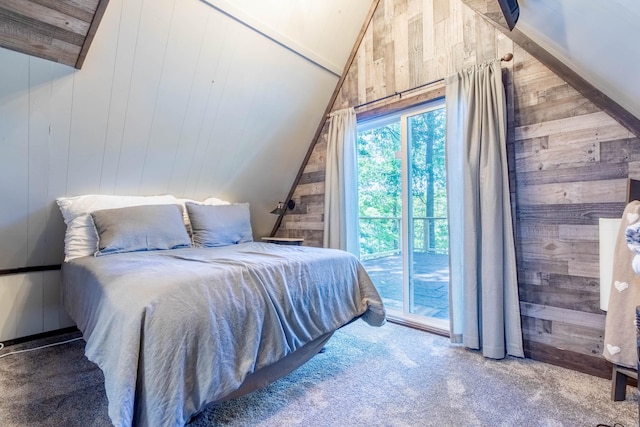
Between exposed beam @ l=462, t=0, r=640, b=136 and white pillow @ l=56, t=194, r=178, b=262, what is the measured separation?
309cm

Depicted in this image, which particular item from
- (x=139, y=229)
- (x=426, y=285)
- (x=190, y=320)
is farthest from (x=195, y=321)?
(x=426, y=285)

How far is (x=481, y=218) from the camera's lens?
88.7 inches

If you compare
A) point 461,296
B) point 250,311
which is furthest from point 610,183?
point 250,311

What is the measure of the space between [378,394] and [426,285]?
1487 mm

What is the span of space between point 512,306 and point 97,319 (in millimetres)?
2411

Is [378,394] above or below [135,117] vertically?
below

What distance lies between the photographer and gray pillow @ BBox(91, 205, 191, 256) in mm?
2250

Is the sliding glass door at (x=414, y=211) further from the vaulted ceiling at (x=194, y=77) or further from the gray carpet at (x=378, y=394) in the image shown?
the vaulted ceiling at (x=194, y=77)

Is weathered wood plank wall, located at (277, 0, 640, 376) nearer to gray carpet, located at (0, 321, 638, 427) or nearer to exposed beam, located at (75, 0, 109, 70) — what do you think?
gray carpet, located at (0, 321, 638, 427)

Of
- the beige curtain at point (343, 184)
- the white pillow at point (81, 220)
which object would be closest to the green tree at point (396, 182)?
the beige curtain at point (343, 184)

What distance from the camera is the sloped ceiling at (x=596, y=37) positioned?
1.17 meters

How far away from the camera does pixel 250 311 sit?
4.80 feet

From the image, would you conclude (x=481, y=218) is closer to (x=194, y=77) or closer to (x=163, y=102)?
(x=194, y=77)

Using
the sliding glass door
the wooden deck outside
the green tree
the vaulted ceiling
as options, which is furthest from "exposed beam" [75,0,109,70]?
the wooden deck outside
